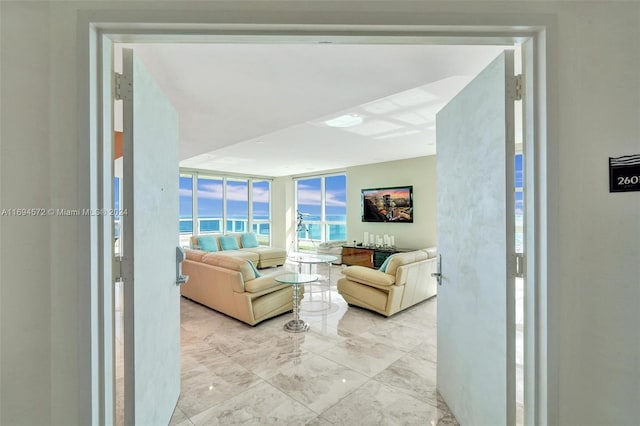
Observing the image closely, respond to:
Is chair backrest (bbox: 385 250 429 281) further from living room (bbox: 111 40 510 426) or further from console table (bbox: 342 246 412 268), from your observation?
console table (bbox: 342 246 412 268)

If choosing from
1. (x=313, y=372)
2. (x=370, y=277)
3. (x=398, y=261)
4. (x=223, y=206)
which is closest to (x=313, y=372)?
(x=313, y=372)

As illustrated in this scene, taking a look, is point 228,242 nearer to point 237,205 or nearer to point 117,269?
point 237,205

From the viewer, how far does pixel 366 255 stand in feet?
21.1

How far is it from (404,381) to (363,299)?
5.15 ft

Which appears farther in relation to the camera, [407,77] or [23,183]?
[407,77]

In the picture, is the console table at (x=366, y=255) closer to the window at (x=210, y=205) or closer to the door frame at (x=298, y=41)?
the window at (x=210, y=205)

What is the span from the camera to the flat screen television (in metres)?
6.19

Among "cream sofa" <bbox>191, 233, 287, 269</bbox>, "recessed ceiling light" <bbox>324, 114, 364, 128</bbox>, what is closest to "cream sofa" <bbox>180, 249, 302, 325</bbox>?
"recessed ceiling light" <bbox>324, 114, 364, 128</bbox>

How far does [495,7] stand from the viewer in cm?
101

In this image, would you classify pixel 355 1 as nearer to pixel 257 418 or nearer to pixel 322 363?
pixel 257 418
